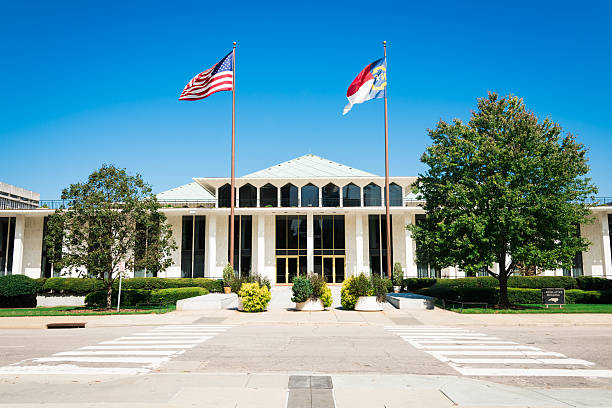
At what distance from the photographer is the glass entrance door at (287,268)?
43594 millimetres

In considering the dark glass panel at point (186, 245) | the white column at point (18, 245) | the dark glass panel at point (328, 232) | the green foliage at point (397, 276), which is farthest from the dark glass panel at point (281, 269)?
the white column at point (18, 245)

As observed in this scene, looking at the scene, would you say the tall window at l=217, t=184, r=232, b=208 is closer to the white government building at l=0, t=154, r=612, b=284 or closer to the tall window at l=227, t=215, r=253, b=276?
the white government building at l=0, t=154, r=612, b=284

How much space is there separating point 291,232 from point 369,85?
18839 millimetres

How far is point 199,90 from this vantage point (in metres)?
29.2

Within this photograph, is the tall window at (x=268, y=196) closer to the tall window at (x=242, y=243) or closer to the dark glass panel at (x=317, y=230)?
the tall window at (x=242, y=243)

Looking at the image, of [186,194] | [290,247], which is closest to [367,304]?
[290,247]

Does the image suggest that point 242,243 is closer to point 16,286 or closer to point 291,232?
point 291,232

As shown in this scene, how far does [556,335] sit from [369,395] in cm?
1091

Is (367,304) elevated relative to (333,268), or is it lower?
lower

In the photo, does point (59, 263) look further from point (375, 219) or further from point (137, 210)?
point (375, 219)

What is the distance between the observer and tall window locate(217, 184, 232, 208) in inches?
1764

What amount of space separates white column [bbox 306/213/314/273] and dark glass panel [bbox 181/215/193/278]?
37.5 ft

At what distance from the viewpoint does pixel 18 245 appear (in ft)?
142

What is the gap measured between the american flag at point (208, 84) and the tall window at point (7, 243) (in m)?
27.5
